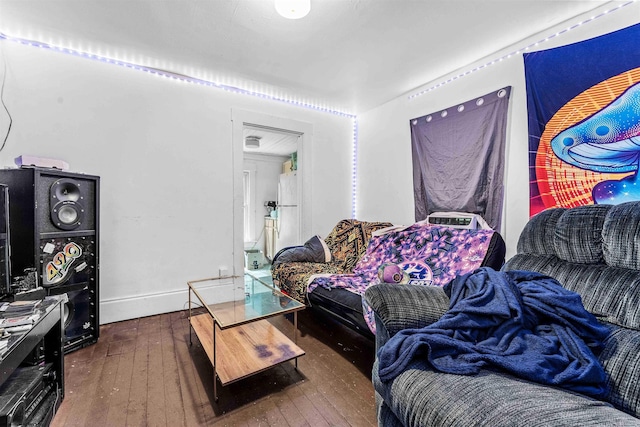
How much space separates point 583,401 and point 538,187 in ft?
5.28

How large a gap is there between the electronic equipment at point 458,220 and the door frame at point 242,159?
1.46 meters

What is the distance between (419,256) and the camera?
2.26 metres

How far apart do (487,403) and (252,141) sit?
445 centimetres

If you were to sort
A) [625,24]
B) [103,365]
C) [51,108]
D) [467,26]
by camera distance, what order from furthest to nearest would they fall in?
[51,108] < [467,26] < [103,365] < [625,24]

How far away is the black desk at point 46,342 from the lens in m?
0.99

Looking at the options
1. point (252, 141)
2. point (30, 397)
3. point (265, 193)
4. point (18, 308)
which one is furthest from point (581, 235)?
point (265, 193)

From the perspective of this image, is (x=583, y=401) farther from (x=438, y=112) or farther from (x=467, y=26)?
(x=438, y=112)

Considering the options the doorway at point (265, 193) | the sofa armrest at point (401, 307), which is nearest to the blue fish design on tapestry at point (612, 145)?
the sofa armrest at point (401, 307)

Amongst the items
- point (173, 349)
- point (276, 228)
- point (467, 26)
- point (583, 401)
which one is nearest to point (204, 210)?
point (173, 349)

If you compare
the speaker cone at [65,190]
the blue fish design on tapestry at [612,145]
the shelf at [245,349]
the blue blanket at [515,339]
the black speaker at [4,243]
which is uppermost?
the blue fish design on tapestry at [612,145]

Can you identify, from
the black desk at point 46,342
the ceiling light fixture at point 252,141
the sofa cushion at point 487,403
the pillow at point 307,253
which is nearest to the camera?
the sofa cushion at point 487,403

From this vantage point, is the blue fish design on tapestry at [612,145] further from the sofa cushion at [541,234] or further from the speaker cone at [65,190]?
the speaker cone at [65,190]

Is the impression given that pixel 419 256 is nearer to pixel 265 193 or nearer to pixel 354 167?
pixel 354 167

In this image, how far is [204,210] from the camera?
2.84m
